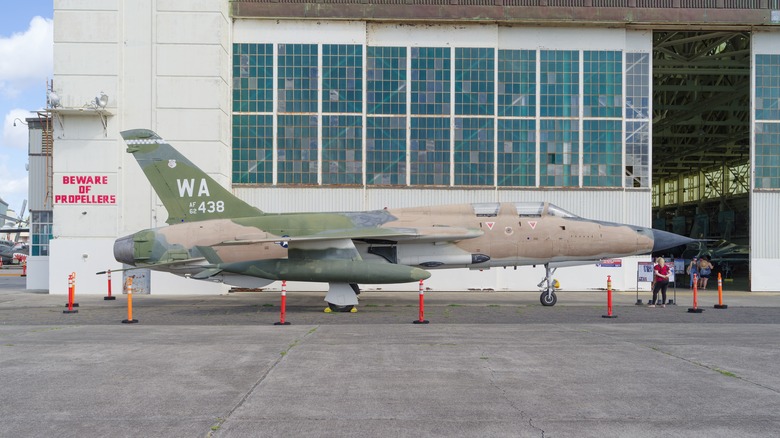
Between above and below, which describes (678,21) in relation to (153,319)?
above

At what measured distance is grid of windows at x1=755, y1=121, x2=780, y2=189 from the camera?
25.0m

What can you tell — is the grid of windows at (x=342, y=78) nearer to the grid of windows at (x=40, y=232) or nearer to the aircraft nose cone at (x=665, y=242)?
the aircraft nose cone at (x=665, y=242)

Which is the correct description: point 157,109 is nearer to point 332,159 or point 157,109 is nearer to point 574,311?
point 332,159

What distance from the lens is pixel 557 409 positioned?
6312 millimetres

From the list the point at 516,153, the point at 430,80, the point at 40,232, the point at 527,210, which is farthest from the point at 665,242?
the point at 40,232

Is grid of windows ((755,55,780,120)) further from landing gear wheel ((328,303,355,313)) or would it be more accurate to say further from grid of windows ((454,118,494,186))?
landing gear wheel ((328,303,355,313))

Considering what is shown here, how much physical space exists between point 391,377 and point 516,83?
19703 millimetres

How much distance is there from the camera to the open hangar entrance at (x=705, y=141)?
94.1 ft

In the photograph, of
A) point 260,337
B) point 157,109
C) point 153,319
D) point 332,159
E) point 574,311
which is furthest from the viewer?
point 332,159

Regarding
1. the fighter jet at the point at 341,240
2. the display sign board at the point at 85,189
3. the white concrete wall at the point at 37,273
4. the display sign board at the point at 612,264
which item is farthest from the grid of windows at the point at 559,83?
the white concrete wall at the point at 37,273

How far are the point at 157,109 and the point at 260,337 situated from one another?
15017mm

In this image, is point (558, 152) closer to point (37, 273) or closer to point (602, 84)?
point (602, 84)

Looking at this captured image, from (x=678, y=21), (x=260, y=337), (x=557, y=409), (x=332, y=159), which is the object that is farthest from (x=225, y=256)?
(x=678, y=21)

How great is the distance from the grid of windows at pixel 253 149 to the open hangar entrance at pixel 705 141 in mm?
15877
